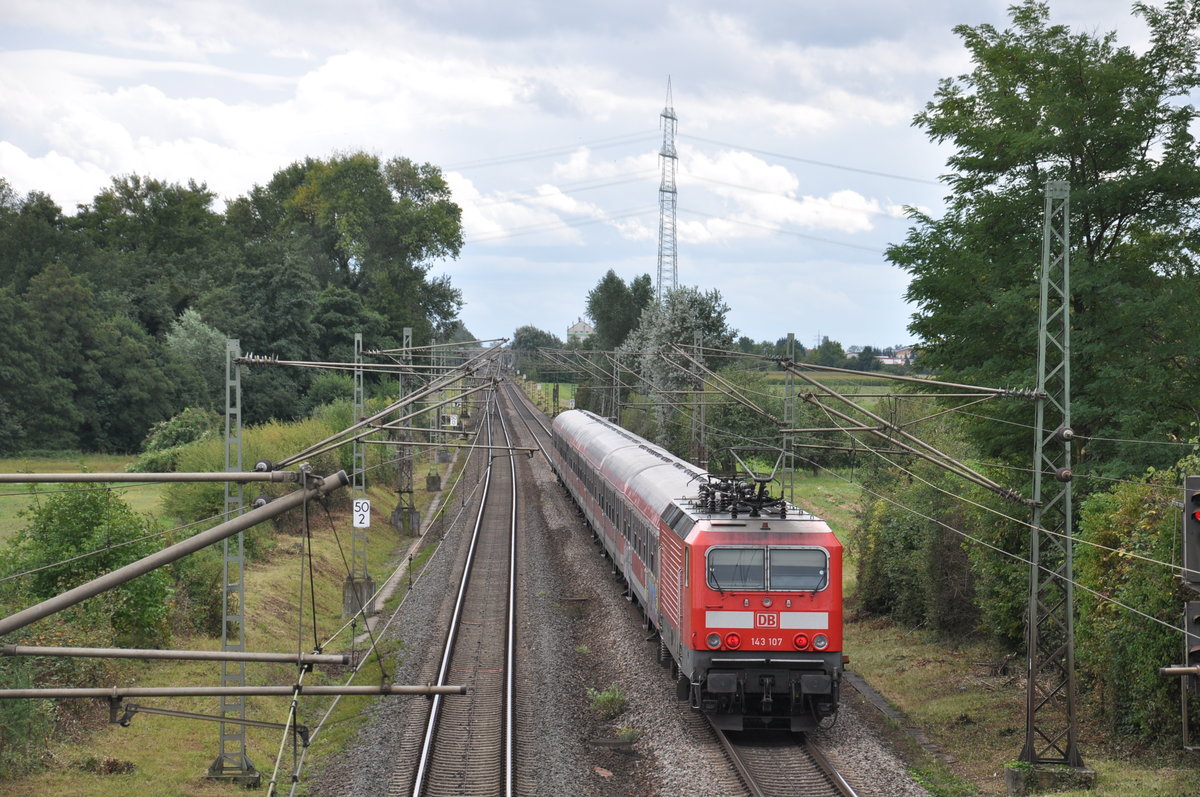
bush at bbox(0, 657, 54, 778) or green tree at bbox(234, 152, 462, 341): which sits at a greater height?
green tree at bbox(234, 152, 462, 341)

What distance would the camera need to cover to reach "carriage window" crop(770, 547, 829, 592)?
15.8 m

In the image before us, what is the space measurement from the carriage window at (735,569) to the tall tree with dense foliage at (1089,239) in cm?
611

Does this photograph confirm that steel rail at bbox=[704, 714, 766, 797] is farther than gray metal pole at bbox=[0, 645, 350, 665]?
Yes

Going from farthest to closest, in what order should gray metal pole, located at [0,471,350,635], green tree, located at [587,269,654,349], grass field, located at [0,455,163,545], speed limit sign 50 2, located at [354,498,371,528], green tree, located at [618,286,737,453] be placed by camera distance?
green tree, located at [587,269,654,349] → green tree, located at [618,286,737,453] → grass field, located at [0,455,163,545] → speed limit sign 50 2, located at [354,498,371,528] → gray metal pole, located at [0,471,350,635]

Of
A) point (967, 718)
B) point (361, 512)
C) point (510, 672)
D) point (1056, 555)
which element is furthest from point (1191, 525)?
point (361, 512)

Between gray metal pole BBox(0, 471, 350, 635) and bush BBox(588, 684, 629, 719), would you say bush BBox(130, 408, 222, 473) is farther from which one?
gray metal pole BBox(0, 471, 350, 635)

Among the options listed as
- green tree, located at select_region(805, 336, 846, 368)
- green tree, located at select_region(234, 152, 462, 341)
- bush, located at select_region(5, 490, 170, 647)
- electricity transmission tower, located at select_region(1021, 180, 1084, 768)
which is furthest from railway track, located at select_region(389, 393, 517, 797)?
green tree, located at select_region(805, 336, 846, 368)

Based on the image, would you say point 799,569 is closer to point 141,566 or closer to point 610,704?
point 610,704

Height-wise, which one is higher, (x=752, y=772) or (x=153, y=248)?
(x=153, y=248)

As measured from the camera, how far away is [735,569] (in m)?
15.9

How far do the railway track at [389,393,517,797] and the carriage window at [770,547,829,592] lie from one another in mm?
4789

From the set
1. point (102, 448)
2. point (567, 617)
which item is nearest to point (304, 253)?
point (102, 448)

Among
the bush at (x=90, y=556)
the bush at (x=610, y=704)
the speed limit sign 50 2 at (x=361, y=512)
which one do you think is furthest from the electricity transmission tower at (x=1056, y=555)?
the speed limit sign 50 2 at (x=361, y=512)

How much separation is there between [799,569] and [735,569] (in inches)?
38.7
